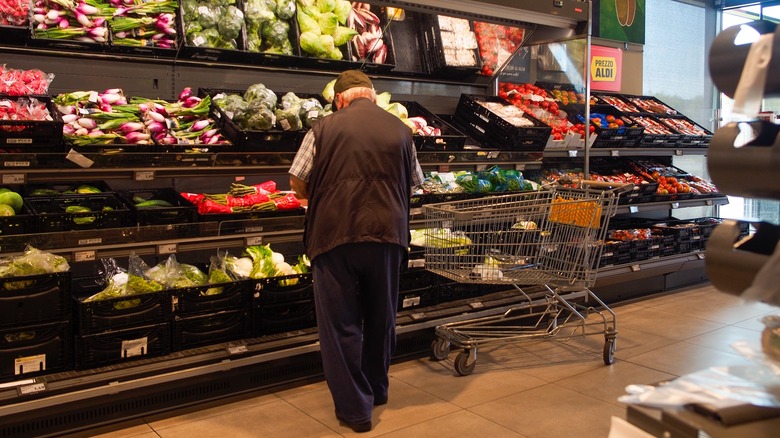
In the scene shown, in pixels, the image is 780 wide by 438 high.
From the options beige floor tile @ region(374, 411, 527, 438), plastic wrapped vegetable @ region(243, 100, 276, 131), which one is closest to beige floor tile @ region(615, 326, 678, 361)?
beige floor tile @ region(374, 411, 527, 438)

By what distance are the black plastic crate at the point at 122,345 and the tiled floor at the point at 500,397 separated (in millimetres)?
340

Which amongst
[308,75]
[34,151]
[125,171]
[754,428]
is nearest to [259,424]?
[125,171]

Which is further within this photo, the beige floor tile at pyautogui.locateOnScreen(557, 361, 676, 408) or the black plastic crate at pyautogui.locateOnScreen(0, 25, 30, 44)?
the beige floor tile at pyautogui.locateOnScreen(557, 361, 676, 408)

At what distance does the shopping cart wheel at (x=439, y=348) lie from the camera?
15.2 ft

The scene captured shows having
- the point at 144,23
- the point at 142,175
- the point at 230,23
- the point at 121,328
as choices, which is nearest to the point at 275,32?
the point at 230,23

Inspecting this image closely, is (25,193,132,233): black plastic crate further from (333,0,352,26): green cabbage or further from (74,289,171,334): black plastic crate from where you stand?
(333,0,352,26): green cabbage

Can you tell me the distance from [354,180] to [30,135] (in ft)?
5.20

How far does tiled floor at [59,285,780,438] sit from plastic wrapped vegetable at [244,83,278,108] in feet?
5.64

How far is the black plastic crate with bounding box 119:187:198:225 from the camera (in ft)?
12.4

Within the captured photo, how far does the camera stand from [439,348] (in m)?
4.64

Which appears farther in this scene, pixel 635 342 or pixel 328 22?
pixel 635 342

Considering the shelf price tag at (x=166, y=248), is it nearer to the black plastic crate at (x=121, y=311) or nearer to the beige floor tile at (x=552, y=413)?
the black plastic crate at (x=121, y=311)

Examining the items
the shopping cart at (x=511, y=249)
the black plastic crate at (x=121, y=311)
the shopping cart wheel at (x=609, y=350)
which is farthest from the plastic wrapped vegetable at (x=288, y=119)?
the shopping cart wheel at (x=609, y=350)

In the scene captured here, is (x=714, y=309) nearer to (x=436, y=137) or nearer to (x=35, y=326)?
(x=436, y=137)
